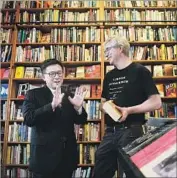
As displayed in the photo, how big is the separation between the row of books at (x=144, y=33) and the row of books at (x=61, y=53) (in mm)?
281

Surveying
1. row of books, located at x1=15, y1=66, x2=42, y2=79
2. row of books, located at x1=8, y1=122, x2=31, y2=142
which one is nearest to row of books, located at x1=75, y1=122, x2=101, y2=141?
row of books, located at x1=8, y1=122, x2=31, y2=142

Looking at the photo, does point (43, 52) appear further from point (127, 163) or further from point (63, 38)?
point (127, 163)

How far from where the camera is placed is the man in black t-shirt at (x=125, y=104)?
165 cm

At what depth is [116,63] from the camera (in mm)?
1856

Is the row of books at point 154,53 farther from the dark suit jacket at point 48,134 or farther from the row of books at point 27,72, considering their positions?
the dark suit jacket at point 48,134

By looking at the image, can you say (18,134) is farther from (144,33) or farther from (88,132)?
(144,33)

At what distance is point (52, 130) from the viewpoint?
1646mm

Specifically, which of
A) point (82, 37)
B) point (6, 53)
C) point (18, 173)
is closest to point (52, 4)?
Result: point (82, 37)

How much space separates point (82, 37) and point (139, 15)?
0.78m

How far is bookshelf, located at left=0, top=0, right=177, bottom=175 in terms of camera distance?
3132 mm

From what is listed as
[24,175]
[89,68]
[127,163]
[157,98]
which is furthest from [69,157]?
[89,68]

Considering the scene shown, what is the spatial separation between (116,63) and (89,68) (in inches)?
52.2

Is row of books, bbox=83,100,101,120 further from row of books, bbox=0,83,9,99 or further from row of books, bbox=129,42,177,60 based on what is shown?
row of books, bbox=0,83,9,99

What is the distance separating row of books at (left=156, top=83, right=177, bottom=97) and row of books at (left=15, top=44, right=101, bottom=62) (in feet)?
2.70
